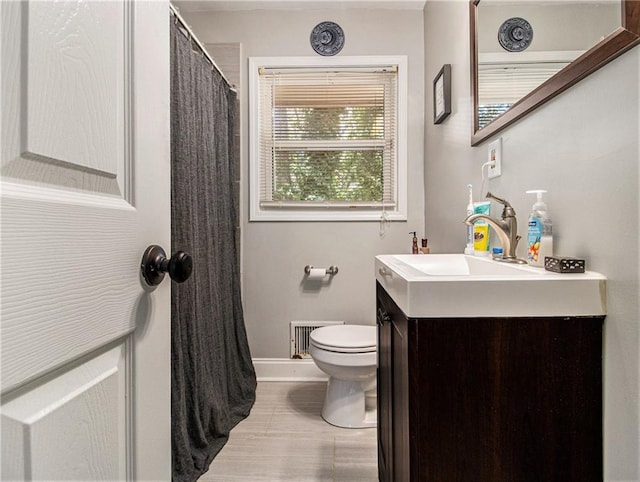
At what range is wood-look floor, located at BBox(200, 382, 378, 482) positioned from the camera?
146cm

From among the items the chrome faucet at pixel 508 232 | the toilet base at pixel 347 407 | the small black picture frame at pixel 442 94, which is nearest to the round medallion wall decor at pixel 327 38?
the small black picture frame at pixel 442 94

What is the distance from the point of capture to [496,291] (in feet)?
2.22

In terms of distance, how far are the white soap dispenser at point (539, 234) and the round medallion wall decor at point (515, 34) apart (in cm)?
45

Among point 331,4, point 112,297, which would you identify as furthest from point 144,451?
point 331,4

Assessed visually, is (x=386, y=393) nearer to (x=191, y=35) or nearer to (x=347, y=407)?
(x=347, y=407)

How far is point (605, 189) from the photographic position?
2.39ft

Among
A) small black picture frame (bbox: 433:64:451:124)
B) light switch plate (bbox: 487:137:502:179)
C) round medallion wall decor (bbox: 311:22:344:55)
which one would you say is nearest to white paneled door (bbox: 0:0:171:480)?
light switch plate (bbox: 487:137:502:179)

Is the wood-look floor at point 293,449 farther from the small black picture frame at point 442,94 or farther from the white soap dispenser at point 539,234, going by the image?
the small black picture frame at point 442,94

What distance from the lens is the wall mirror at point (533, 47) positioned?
0.72 meters

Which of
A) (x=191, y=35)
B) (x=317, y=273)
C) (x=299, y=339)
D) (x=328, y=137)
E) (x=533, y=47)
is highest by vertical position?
(x=191, y=35)

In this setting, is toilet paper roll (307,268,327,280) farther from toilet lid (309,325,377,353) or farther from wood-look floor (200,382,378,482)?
wood-look floor (200,382,378,482)

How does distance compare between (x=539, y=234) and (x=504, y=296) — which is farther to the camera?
(x=539, y=234)

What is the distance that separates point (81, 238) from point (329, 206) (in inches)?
79.1

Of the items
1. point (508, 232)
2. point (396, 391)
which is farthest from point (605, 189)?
point (396, 391)
